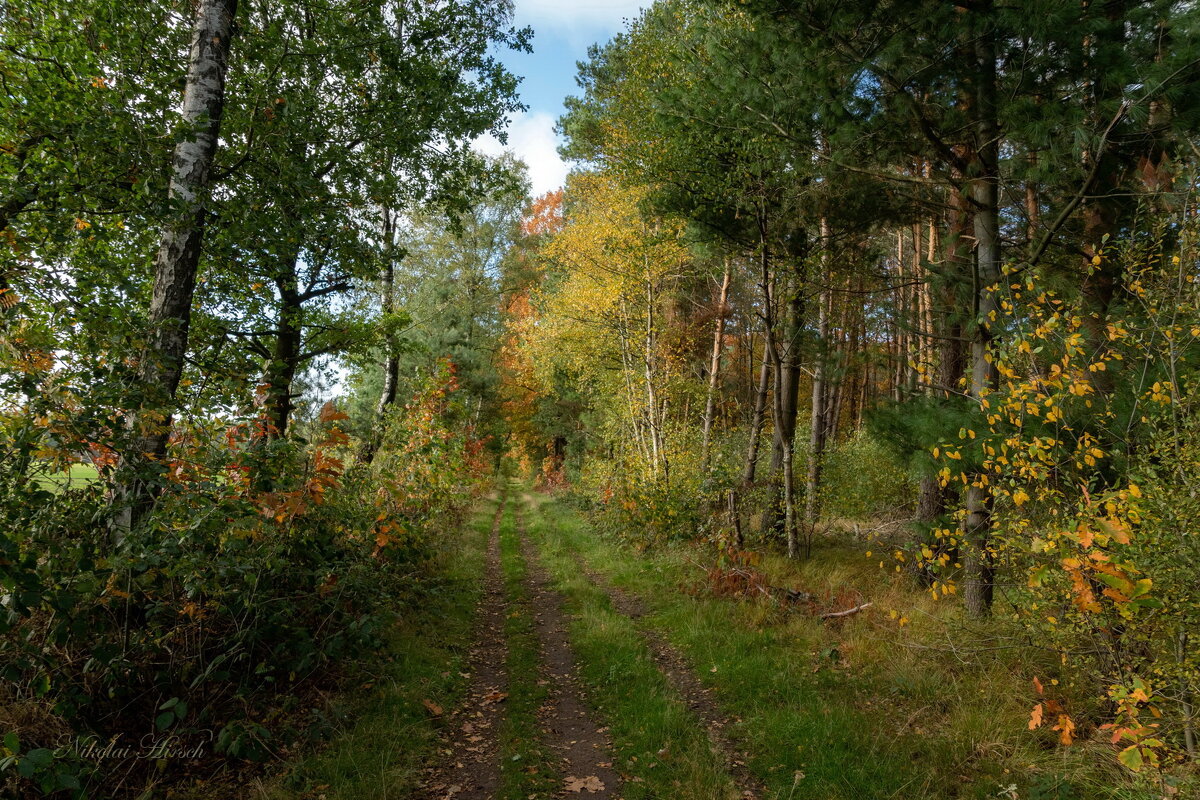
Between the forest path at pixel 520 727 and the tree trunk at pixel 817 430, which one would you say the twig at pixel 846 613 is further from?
the forest path at pixel 520 727

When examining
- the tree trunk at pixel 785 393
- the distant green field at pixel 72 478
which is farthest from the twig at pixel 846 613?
the distant green field at pixel 72 478

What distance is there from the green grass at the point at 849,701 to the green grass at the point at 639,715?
0.02 m

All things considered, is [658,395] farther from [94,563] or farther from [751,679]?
[94,563]

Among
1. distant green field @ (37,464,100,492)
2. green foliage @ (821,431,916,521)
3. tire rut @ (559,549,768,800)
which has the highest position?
distant green field @ (37,464,100,492)

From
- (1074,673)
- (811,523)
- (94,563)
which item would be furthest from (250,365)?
(811,523)

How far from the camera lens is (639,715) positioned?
525cm

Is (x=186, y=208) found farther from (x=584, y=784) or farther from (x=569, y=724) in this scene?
(x=569, y=724)

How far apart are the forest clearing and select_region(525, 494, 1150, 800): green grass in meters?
0.04

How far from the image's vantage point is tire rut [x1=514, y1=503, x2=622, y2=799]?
14.4ft

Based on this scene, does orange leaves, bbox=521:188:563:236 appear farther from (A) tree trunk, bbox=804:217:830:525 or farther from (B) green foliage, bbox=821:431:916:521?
(A) tree trunk, bbox=804:217:830:525

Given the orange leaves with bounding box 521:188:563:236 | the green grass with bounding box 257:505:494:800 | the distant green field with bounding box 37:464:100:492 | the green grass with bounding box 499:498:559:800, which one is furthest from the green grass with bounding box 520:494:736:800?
the orange leaves with bounding box 521:188:563:236

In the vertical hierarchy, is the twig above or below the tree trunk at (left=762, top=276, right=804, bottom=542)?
below

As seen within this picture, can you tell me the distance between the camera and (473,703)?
5.62 meters

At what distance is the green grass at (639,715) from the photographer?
4.25 m
